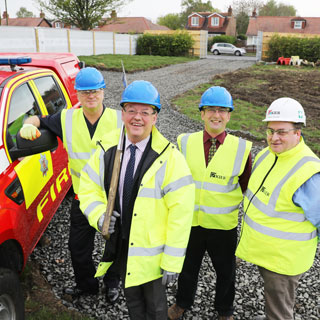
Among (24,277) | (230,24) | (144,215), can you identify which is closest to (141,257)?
(144,215)

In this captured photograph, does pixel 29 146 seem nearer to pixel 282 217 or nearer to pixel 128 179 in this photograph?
pixel 128 179

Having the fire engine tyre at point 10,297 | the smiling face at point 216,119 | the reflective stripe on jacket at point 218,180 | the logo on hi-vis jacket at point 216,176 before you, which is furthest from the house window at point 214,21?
the fire engine tyre at point 10,297

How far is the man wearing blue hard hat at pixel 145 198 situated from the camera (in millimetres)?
2123

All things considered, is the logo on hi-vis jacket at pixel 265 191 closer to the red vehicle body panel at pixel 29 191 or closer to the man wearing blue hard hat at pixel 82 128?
the man wearing blue hard hat at pixel 82 128

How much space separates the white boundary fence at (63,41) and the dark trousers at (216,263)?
1854 centimetres

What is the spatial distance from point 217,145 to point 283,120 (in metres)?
0.59

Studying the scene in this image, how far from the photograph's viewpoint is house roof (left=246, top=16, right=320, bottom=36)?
4941 cm

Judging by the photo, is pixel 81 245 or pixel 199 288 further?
pixel 199 288

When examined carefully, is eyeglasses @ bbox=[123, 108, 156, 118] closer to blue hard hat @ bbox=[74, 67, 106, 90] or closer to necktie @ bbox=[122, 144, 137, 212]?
necktie @ bbox=[122, 144, 137, 212]

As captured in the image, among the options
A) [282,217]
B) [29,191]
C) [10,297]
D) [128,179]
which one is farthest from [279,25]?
[10,297]

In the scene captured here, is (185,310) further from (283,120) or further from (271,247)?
(283,120)

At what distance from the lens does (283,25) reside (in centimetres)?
5056

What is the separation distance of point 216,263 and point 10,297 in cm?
163

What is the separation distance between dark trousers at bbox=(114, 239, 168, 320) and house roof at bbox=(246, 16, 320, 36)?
179ft
